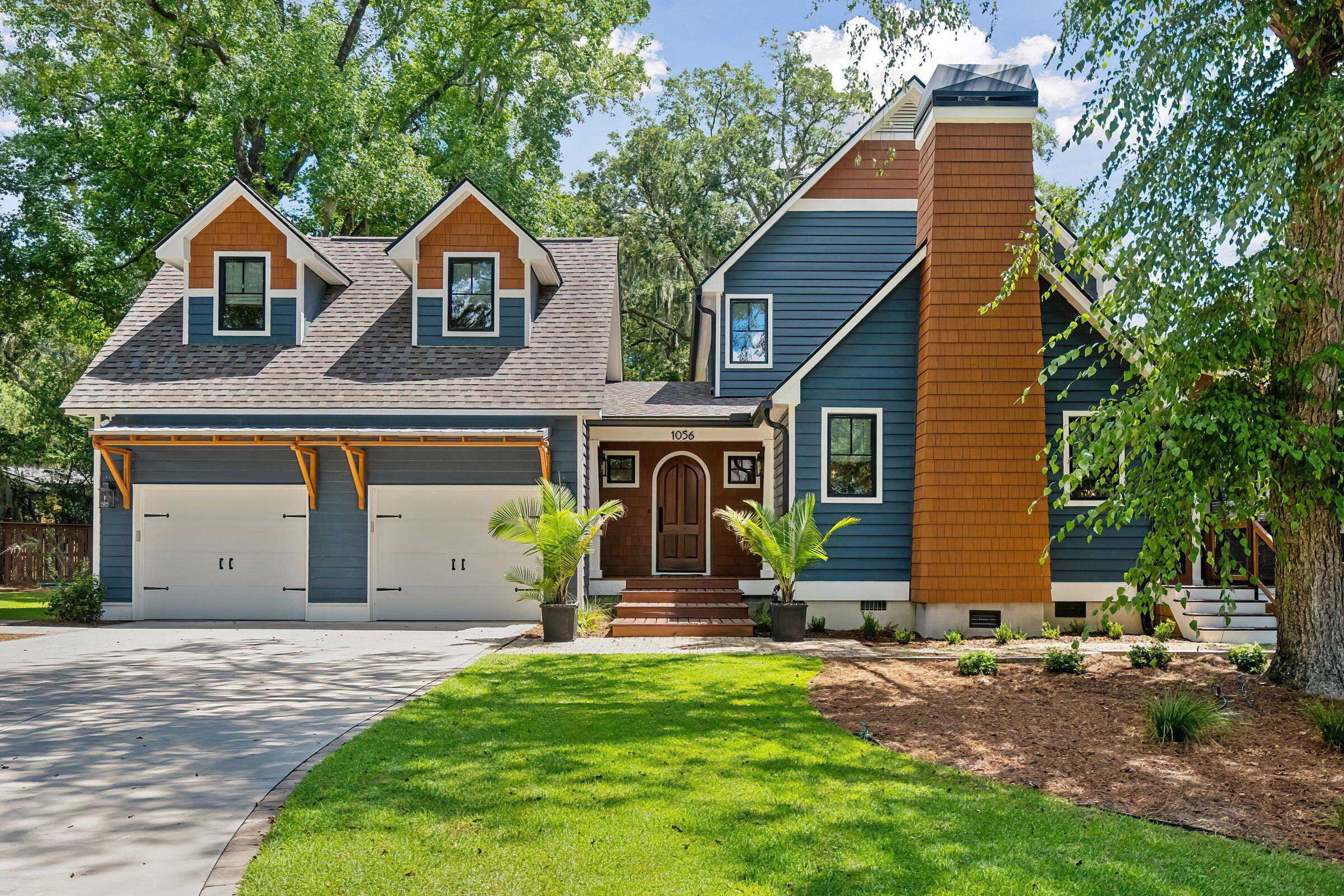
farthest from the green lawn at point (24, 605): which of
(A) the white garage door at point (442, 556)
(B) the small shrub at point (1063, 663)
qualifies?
(B) the small shrub at point (1063, 663)

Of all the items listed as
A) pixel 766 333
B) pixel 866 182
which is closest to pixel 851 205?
pixel 866 182

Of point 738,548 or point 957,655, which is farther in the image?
point 738,548

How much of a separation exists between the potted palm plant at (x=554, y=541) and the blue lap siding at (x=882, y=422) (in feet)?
9.61

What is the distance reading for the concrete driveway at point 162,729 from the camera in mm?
4387

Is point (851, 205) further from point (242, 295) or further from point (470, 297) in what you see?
point (242, 295)

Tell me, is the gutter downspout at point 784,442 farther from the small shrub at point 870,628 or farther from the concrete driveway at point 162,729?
the concrete driveway at point 162,729

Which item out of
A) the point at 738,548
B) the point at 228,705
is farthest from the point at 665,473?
the point at 228,705

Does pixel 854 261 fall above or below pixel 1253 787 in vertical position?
above

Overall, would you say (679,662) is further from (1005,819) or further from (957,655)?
(1005,819)

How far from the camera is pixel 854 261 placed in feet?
54.7

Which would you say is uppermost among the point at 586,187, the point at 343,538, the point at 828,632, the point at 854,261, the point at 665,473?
the point at 586,187

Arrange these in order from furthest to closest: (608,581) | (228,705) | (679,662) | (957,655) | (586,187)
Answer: (586,187) → (608,581) → (957,655) → (679,662) → (228,705)

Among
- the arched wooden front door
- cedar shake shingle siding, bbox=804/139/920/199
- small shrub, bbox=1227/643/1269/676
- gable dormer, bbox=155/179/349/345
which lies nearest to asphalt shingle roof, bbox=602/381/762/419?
the arched wooden front door

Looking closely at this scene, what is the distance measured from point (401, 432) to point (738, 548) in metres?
6.63
